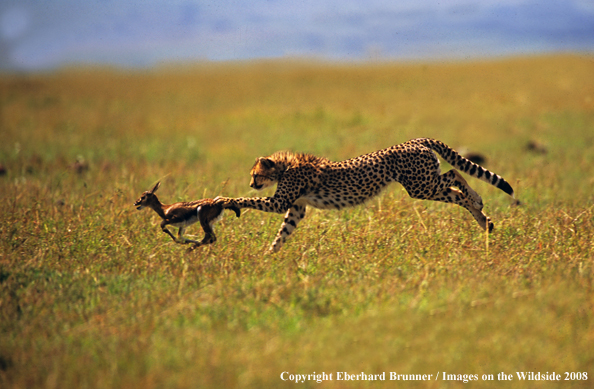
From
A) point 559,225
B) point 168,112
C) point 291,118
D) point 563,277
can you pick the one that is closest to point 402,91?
point 291,118

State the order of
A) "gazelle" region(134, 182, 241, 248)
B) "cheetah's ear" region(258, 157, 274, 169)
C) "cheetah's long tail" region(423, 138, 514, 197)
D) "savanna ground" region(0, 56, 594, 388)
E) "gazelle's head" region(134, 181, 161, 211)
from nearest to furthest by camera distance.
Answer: "savanna ground" region(0, 56, 594, 388) < "gazelle" region(134, 182, 241, 248) < "gazelle's head" region(134, 181, 161, 211) < "cheetah's ear" region(258, 157, 274, 169) < "cheetah's long tail" region(423, 138, 514, 197)

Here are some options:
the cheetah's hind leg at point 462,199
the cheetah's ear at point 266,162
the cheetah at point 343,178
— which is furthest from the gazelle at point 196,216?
the cheetah's hind leg at point 462,199

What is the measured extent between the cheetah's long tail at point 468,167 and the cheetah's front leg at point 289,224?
4.54 feet

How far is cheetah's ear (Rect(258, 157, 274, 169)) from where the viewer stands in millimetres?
5832

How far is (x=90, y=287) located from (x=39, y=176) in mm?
5690

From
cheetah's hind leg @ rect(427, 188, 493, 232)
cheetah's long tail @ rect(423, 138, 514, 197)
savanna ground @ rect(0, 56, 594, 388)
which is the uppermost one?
cheetah's long tail @ rect(423, 138, 514, 197)

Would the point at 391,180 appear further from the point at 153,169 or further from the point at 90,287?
the point at 153,169

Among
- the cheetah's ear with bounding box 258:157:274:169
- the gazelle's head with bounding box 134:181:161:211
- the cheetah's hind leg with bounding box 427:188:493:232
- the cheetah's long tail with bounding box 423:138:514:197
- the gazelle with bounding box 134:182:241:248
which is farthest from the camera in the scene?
the cheetah's hind leg with bounding box 427:188:493:232

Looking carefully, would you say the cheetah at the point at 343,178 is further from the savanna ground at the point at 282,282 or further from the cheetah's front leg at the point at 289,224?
the savanna ground at the point at 282,282

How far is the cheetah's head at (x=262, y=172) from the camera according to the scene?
5.85 meters

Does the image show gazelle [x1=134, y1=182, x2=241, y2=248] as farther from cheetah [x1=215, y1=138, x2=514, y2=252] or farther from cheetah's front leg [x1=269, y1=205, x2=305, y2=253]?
cheetah's front leg [x1=269, y1=205, x2=305, y2=253]

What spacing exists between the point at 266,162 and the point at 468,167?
1946mm

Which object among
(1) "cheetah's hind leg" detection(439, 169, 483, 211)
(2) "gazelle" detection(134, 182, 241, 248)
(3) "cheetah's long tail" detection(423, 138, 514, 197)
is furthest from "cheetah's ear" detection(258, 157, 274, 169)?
(1) "cheetah's hind leg" detection(439, 169, 483, 211)

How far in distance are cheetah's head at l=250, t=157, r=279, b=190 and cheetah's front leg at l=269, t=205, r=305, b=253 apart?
386mm
